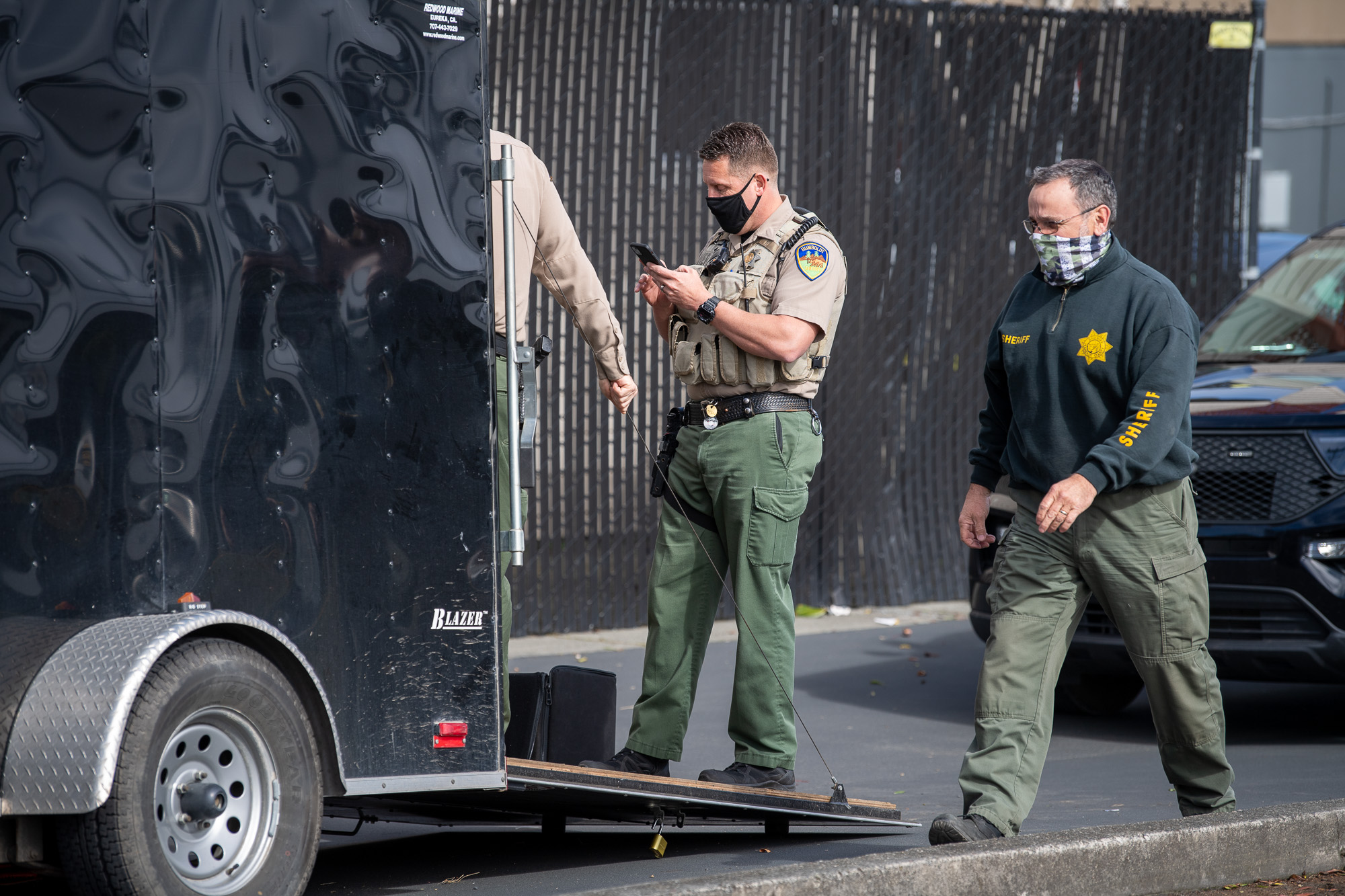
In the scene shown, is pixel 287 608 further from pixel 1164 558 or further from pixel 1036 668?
pixel 1164 558

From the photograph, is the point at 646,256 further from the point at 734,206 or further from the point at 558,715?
the point at 558,715

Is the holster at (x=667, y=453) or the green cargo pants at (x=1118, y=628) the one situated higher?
the holster at (x=667, y=453)

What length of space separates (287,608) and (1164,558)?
94.8 inches

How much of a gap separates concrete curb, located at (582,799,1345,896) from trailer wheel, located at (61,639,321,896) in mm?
733

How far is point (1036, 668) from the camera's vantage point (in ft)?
15.3

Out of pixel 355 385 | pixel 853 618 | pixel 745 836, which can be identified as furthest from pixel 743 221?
pixel 853 618

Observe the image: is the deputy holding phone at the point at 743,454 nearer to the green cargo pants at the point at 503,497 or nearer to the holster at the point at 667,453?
the holster at the point at 667,453

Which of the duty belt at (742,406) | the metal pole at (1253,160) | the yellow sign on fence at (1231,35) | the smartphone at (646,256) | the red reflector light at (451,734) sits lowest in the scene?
the red reflector light at (451,734)

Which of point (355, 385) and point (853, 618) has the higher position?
point (355, 385)

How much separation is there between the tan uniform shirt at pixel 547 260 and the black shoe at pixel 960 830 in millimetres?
1743

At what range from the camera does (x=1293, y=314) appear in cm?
783

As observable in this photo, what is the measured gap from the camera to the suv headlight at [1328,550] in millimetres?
6535

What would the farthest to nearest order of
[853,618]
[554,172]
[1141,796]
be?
[853,618]
[554,172]
[1141,796]

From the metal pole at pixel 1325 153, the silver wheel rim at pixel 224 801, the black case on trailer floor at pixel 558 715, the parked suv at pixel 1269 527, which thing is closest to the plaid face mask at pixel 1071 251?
the black case on trailer floor at pixel 558 715
